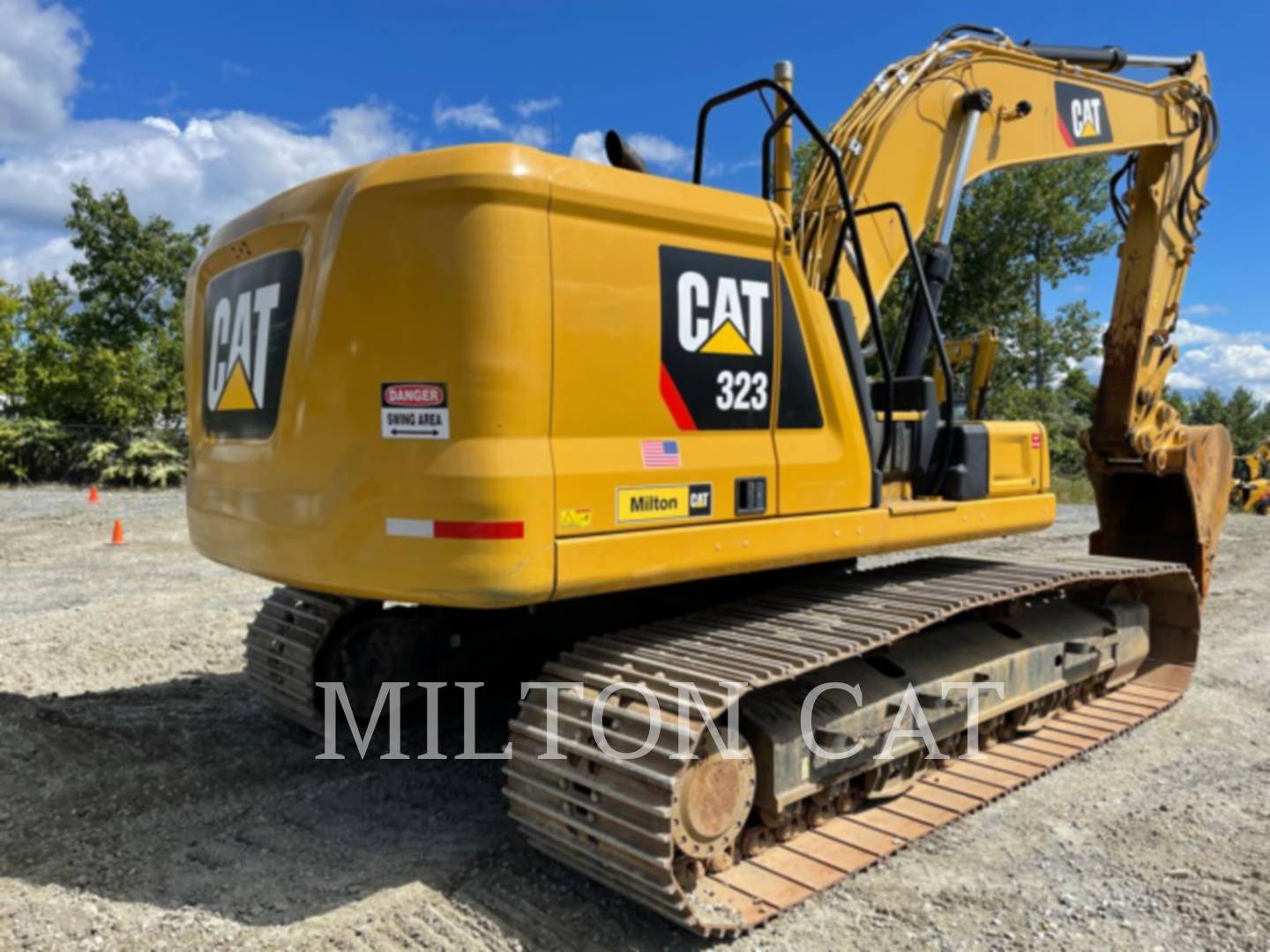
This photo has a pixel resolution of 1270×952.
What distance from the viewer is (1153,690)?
19.8 feet

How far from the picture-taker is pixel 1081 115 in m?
6.21

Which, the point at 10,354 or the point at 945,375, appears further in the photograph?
the point at 10,354

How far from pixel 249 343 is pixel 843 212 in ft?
8.38

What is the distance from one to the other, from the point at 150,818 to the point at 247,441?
5.42 feet

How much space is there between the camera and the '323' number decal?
12.1 ft

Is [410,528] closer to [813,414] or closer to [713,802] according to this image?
[713,802]

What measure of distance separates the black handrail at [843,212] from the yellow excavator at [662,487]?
0.06 feet

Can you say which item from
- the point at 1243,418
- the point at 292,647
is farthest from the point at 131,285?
the point at 1243,418

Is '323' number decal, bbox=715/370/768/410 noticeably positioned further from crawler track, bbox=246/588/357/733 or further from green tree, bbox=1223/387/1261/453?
green tree, bbox=1223/387/1261/453

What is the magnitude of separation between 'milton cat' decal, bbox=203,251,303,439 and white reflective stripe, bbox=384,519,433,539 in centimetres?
75

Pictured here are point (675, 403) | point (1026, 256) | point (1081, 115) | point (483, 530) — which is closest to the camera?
point (483, 530)

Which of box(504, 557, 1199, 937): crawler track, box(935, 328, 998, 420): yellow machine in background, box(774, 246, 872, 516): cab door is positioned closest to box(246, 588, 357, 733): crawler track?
box(504, 557, 1199, 937): crawler track

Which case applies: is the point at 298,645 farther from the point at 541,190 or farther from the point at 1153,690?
the point at 1153,690

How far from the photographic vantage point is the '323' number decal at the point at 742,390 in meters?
3.69
